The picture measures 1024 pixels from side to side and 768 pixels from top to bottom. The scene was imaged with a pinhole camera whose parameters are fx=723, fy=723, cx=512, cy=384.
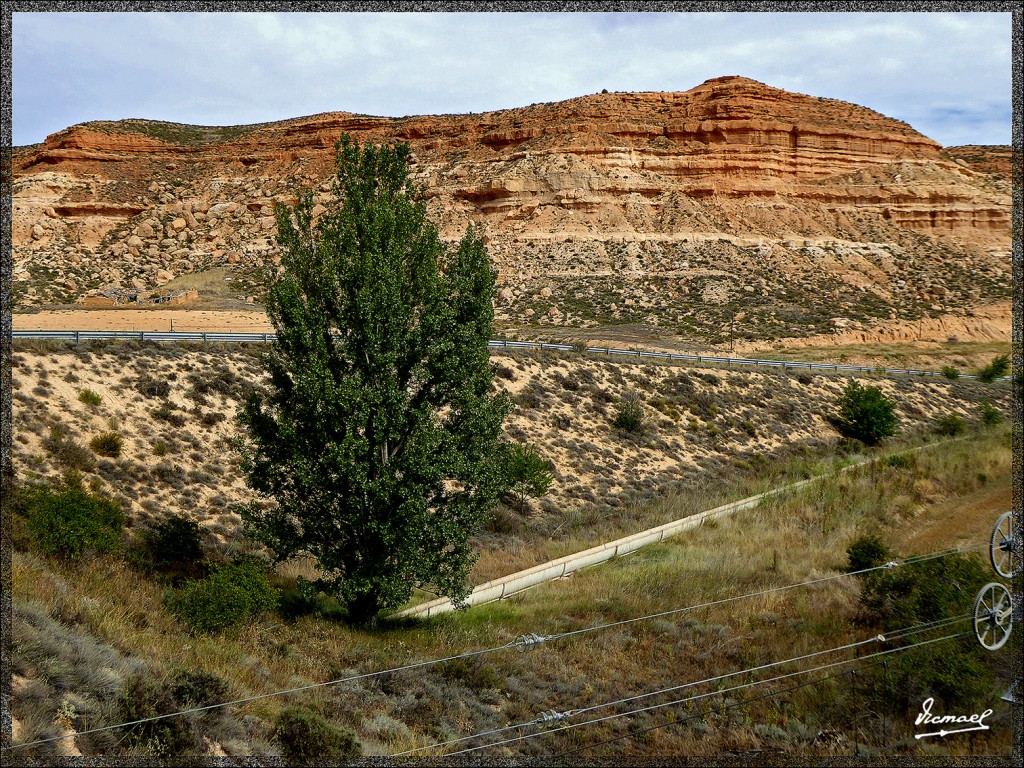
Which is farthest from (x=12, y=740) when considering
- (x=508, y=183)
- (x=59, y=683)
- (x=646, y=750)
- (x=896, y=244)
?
(x=896, y=244)

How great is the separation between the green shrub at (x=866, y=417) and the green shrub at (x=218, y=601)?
101 feet

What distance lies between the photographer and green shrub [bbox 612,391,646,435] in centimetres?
3114

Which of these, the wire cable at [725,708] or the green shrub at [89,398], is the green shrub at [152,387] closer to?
the green shrub at [89,398]

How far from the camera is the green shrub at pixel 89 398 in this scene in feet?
67.0

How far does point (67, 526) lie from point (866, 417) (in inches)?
1301

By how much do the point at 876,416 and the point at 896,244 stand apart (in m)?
48.8

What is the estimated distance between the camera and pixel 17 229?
239ft

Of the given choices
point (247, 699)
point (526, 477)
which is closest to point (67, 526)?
point (247, 699)

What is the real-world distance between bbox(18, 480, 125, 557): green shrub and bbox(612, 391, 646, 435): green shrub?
21.9m

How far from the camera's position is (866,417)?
34250 mm

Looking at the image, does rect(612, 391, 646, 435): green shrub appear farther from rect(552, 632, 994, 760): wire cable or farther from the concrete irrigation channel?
rect(552, 632, 994, 760): wire cable

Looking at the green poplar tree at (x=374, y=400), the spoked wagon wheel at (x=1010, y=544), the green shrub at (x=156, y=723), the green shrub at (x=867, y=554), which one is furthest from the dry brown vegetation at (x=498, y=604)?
the spoked wagon wheel at (x=1010, y=544)

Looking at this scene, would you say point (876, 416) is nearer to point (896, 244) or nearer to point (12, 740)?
point (12, 740)

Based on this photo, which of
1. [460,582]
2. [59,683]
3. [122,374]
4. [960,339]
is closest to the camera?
[59,683]
